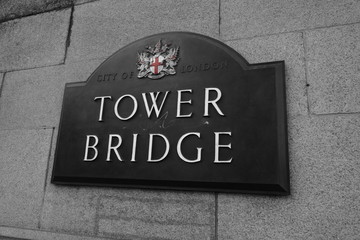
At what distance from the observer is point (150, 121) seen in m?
2.99

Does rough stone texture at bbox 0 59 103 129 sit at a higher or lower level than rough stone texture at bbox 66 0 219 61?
lower

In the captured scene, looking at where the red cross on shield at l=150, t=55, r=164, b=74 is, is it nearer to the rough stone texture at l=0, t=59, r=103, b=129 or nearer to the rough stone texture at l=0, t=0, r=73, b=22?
the rough stone texture at l=0, t=59, r=103, b=129

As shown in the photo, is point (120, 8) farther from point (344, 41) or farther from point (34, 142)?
point (344, 41)

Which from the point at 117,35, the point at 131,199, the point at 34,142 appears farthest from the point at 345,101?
the point at 34,142

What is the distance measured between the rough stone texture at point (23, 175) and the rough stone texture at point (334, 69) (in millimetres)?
2961

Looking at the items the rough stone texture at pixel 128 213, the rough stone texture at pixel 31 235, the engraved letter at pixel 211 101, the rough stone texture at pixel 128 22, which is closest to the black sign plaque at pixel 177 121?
the engraved letter at pixel 211 101

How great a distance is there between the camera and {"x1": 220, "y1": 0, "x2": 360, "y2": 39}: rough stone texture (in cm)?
273

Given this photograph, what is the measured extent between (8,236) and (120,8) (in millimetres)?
2983

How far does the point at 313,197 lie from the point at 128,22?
2784 millimetres

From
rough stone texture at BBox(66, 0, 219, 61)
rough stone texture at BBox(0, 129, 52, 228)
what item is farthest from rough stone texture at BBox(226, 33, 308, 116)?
rough stone texture at BBox(0, 129, 52, 228)

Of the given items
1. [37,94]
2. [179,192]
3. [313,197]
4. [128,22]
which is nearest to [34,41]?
[37,94]

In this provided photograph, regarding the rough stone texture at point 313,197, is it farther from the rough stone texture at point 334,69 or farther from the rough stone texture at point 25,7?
the rough stone texture at point 25,7

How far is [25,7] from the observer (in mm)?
4324

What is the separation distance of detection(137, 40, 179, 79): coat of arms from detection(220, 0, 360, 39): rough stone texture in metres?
0.60
